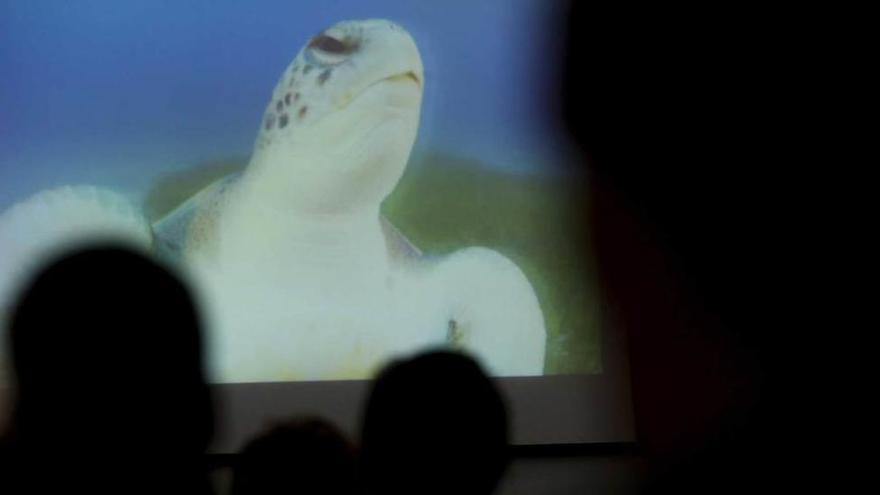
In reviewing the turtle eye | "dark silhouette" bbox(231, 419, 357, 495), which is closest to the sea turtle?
the turtle eye

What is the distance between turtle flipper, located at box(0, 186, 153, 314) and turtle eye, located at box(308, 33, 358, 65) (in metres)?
0.55

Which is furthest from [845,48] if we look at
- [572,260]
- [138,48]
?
[138,48]

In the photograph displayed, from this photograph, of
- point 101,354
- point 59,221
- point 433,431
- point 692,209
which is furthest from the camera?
point 692,209

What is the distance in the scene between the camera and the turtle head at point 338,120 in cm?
257

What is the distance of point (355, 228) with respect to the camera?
2566 mm

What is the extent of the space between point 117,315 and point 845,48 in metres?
2.33

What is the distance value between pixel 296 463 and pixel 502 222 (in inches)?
68.2

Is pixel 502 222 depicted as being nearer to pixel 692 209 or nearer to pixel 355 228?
pixel 355 228

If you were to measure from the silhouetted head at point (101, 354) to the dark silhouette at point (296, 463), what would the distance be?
21 cm

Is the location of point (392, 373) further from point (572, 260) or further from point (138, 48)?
point (138, 48)

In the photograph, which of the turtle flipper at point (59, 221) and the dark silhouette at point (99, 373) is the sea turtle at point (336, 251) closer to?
the turtle flipper at point (59, 221)

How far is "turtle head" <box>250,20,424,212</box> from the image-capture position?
2568 millimetres

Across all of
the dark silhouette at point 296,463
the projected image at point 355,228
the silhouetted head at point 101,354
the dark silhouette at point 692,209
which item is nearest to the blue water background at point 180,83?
the projected image at point 355,228

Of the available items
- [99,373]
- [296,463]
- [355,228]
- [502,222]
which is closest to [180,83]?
[355,228]
